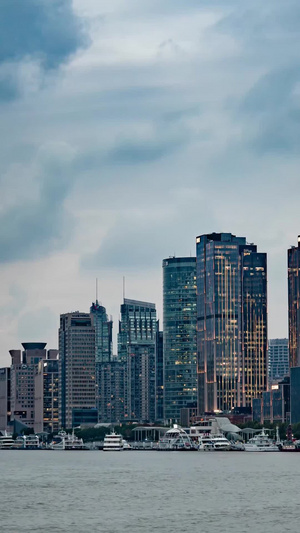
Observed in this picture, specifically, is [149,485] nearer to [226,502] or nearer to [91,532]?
[226,502]

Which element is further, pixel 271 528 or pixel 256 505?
pixel 256 505

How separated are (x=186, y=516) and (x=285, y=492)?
38.9m

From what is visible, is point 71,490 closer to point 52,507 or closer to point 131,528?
point 52,507

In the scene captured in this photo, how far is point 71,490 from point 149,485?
16.1 m

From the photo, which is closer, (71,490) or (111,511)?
(111,511)

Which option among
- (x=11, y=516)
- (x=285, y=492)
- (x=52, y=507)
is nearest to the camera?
(x=11, y=516)

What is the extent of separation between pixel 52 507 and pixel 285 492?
40.1 metres

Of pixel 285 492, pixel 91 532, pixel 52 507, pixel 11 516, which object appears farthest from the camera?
pixel 285 492

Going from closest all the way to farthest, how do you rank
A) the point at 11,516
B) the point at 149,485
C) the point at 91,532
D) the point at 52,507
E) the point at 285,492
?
1. the point at 91,532
2. the point at 11,516
3. the point at 52,507
4. the point at 285,492
5. the point at 149,485

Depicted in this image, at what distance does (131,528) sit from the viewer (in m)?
133

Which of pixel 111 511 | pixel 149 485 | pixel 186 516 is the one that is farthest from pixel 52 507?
pixel 149 485

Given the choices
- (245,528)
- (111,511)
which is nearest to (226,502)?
(111,511)

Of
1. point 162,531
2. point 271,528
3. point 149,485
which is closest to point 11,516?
point 162,531

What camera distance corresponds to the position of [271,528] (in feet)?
434
